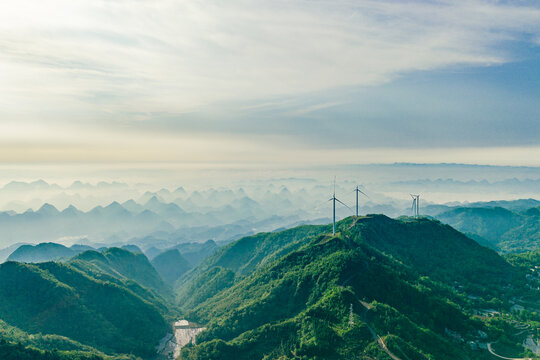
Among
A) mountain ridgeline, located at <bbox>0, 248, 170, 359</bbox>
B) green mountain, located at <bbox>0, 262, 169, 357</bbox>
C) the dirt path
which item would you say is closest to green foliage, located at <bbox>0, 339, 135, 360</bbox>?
mountain ridgeline, located at <bbox>0, 248, 170, 359</bbox>

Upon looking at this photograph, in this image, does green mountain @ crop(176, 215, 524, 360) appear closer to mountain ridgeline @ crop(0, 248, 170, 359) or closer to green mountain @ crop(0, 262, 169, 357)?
green mountain @ crop(0, 262, 169, 357)

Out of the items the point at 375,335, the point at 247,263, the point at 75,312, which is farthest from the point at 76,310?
the point at 247,263

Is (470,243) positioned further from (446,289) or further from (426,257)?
(446,289)

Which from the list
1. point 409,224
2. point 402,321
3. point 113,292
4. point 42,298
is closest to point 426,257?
point 409,224

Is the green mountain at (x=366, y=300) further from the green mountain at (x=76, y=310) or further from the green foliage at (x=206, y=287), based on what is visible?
the green foliage at (x=206, y=287)

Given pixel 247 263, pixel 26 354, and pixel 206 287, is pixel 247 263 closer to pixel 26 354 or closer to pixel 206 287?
pixel 206 287

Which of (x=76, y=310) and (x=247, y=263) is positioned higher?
(x=76, y=310)
